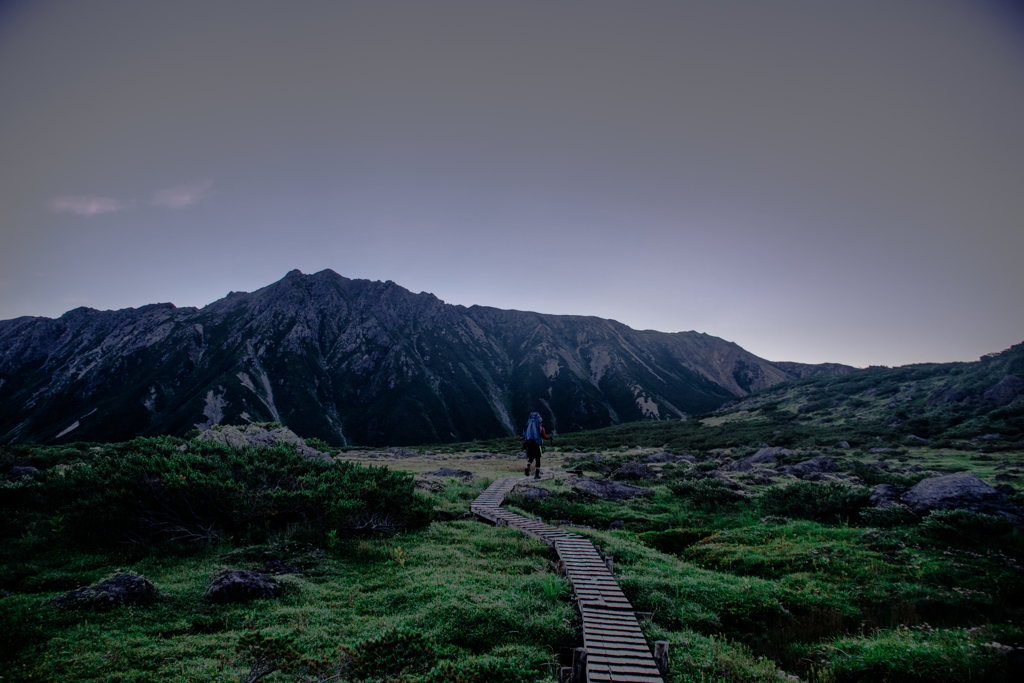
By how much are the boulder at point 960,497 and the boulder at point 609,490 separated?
1383 centimetres

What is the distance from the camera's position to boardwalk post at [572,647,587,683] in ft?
26.8

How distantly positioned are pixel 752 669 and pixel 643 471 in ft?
94.1

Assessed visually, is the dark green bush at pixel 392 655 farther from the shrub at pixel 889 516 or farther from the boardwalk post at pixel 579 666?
the shrub at pixel 889 516

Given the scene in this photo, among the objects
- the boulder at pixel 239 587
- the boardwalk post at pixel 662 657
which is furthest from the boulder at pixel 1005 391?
the boulder at pixel 239 587

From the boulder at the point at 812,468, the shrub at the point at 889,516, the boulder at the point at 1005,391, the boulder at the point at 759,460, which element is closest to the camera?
the shrub at the point at 889,516

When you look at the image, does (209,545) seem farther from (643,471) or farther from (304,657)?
(643,471)

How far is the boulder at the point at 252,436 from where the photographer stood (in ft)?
Result: 93.1

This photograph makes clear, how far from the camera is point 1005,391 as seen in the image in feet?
189

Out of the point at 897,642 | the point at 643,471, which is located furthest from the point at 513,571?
the point at 643,471

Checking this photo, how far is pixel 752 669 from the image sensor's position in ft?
28.6

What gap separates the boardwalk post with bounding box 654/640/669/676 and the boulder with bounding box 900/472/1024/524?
17.3 meters

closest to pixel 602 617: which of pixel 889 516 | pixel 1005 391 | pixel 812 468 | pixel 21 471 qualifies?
pixel 889 516

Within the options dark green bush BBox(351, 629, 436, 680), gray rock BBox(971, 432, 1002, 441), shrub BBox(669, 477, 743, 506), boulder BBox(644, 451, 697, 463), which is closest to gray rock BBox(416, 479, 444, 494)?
shrub BBox(669, 477, 743, 506)

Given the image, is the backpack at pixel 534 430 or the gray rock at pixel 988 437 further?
the gray rock at pixel 988 437
